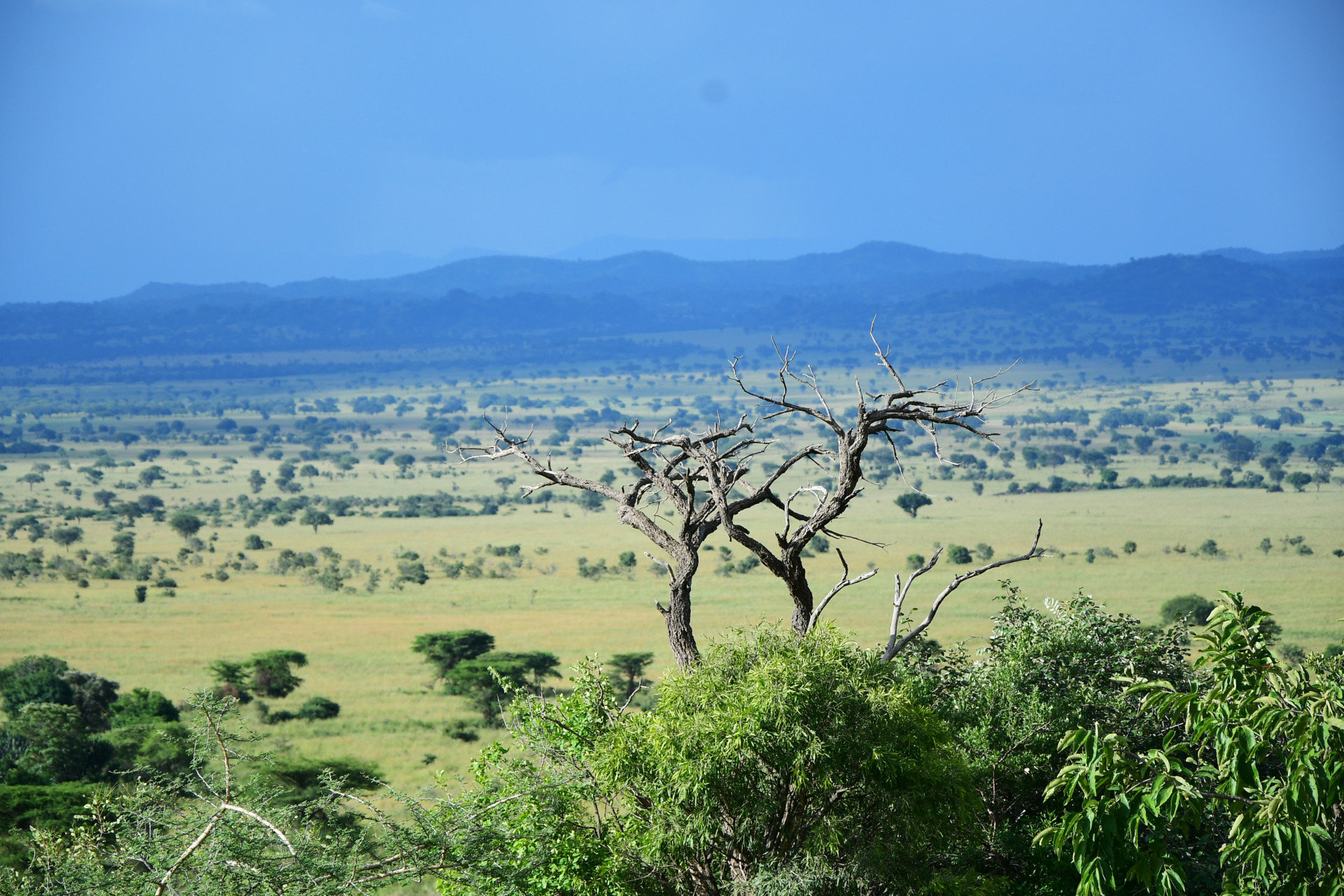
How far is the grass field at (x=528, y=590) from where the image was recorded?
1374 inches

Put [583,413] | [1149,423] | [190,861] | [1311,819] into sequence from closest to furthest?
[1311,819]
[190,861]
[1149,423]
[583,413]

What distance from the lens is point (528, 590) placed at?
5125 cm

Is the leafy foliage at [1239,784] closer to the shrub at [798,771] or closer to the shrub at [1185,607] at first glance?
the shrub at [798,771]

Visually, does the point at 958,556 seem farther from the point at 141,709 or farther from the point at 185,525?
the point at 185,525

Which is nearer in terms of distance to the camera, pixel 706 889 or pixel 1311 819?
pixel 1311 819

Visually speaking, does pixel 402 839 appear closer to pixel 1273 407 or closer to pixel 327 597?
pixel 327 597

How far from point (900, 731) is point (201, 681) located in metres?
29.9

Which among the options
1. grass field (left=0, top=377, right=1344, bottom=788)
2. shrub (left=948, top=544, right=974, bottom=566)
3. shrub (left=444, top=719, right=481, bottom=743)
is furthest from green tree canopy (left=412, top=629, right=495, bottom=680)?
shrub (left=948, top=544, right=974, bottom=566)

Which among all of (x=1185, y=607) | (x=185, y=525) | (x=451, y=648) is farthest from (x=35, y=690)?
(x=185, y=525)

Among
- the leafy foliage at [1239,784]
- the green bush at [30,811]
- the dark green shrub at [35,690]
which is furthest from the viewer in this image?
the dark green shrub at [35,690]

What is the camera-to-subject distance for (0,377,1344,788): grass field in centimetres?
3491

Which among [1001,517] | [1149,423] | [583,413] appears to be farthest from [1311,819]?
[583,413]

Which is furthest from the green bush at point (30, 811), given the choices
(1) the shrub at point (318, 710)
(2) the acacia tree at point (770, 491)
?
(2) the acacia tree at point (770, 491)

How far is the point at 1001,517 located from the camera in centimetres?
7025
